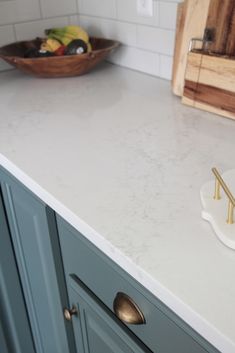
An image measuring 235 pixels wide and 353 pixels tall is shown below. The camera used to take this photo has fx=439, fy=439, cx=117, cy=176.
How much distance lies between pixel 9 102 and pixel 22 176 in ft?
1.50

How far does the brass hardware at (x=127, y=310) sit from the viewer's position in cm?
67

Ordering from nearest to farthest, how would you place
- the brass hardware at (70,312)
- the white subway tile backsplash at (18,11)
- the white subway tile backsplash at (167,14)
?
the brass hardware at (70,312), the white subway tile backsplash at (167,14), the white subway tile backsplash at (18,11)

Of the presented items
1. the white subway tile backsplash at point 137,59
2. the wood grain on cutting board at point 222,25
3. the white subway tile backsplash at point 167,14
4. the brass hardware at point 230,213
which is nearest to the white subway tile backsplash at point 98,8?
the white subway tile backsplash at point 137,59

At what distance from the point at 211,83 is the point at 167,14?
348 mm

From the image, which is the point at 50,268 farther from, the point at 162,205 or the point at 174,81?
the point at 174,81

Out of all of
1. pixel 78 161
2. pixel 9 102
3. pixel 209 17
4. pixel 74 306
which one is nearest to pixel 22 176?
pixel 78 161

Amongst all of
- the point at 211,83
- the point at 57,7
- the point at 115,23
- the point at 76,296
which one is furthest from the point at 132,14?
the point at 76,296

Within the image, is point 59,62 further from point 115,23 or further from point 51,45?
point 115,23

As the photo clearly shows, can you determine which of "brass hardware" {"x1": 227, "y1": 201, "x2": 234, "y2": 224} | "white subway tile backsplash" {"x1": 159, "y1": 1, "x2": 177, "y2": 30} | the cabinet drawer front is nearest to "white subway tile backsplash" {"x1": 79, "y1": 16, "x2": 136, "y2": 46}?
"white subway tile backsplash" {"x1": 159, "y1": 1, "x2": 177, "y2": 30}

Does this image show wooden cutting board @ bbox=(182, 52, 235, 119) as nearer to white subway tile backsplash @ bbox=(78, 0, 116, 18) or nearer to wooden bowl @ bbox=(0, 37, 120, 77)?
wooden bowl @ bbox=(0, 37, 120, 77)

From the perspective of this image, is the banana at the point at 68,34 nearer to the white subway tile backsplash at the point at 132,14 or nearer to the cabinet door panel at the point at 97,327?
the white subway tile backsplash at the point at 132,14

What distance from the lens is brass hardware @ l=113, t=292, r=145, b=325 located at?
0.67 meters

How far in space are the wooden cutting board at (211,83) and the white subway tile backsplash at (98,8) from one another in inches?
19.8

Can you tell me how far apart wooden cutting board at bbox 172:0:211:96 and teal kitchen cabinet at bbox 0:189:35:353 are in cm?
56
